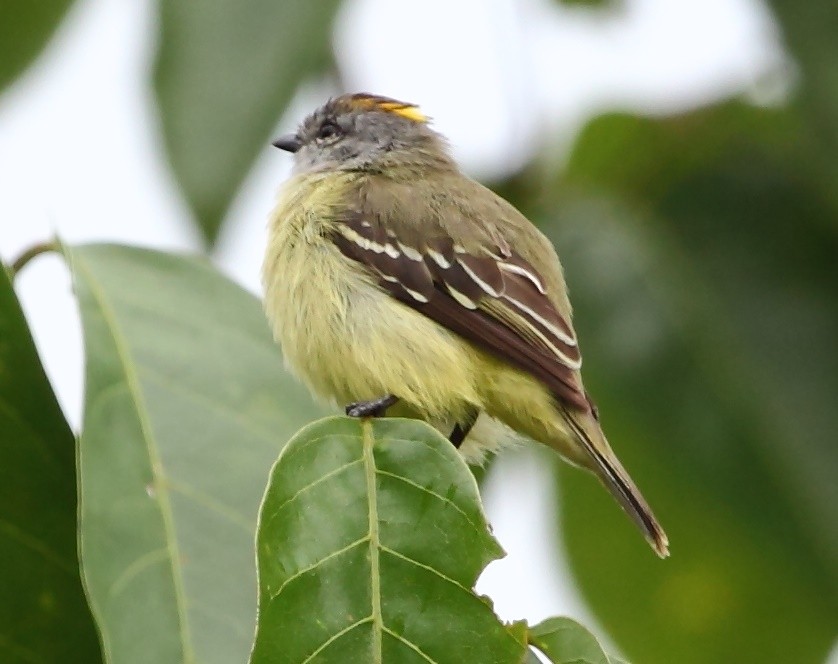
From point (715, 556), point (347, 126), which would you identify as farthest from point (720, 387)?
point (347, 126)

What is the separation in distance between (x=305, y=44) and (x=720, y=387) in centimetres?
160

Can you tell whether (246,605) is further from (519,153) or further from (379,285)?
(519,153)

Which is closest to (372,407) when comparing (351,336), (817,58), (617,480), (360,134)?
(351,336)

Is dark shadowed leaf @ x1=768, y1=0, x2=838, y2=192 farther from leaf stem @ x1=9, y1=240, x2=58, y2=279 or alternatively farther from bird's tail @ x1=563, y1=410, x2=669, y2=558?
leaf stem @ x1=9, y1=240, x2=58, y2=279

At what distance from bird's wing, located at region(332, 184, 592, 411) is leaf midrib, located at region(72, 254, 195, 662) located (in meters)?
1.03

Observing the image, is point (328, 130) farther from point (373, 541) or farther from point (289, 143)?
point (373, 541)

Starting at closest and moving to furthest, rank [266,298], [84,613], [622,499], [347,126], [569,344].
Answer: [84,613], [622,499], [569,344], [266,298], [347,126]

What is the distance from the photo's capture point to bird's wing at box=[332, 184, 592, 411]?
12.6 ft

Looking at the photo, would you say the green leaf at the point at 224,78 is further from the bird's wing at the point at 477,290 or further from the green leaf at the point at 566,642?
the green leaf at the point at 566,642

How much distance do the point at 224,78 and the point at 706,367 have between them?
170 centimetres

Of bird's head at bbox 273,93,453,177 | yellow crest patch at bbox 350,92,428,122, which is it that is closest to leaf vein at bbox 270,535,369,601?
bird's head at bbox 273,93,453,177

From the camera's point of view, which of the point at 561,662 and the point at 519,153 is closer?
the point at 561,662

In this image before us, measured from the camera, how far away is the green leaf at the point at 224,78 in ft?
10.9

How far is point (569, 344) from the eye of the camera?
3.97 m
